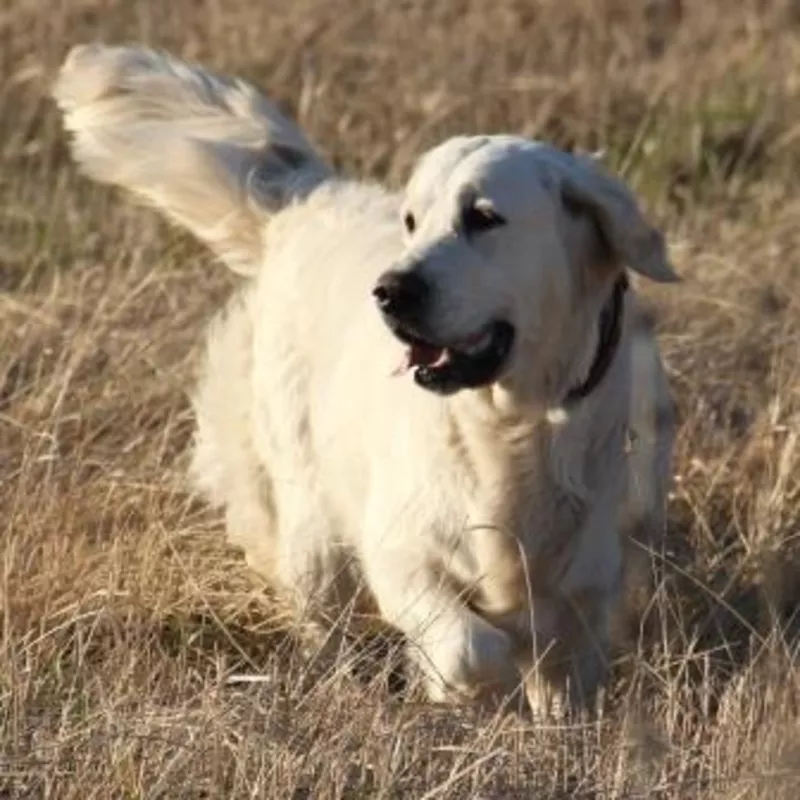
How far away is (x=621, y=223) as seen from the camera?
5574mm

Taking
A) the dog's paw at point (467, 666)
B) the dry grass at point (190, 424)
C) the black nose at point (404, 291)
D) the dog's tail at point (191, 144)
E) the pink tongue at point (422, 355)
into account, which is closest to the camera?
the dry grass at point (190, 424)

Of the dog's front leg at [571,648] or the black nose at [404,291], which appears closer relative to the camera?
the black nose at [404,291]

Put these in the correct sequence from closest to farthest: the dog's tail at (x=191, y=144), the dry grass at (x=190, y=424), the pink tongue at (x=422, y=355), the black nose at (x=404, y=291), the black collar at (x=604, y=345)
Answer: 1. the dry grass at (x=190, y=424)
2. the black nose at (x=404, y=291)
3. the pink tongue at (x=422, y=355)
4. the black collar at (x=604, y=345)
5. the dog's tail at (x=191, y=144)

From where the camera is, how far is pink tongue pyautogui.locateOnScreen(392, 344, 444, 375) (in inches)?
215

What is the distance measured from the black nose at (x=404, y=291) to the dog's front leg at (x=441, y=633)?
2.01 feet

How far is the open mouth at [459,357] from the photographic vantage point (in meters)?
5.42

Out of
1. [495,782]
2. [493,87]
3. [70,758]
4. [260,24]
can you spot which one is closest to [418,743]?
[495,782]

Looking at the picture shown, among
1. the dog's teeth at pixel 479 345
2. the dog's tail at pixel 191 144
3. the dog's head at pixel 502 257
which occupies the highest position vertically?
the dog's head at pixel 502 257

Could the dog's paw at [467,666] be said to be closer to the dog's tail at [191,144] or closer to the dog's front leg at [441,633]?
the dog's front leg at [441,633]

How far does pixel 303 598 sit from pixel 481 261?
1.11 meters

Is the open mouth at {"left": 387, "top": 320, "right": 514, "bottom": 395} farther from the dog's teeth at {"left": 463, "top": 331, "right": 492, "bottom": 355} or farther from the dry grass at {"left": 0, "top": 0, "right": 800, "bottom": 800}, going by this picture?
the dry grass at {"left": 0, "top": 0, "right": 800, "bottom": 800}

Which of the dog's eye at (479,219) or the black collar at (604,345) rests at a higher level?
the dog's eye at (479,219)

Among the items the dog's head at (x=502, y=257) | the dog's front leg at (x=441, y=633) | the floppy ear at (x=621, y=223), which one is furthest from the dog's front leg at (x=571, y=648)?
the floppy ear at (x=621, y=223)

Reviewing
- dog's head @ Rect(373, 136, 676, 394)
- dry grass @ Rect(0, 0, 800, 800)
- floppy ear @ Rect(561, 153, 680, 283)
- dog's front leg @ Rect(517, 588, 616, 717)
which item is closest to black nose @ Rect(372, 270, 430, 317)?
dog's head @ Rect(373, 136, 676, 394)
